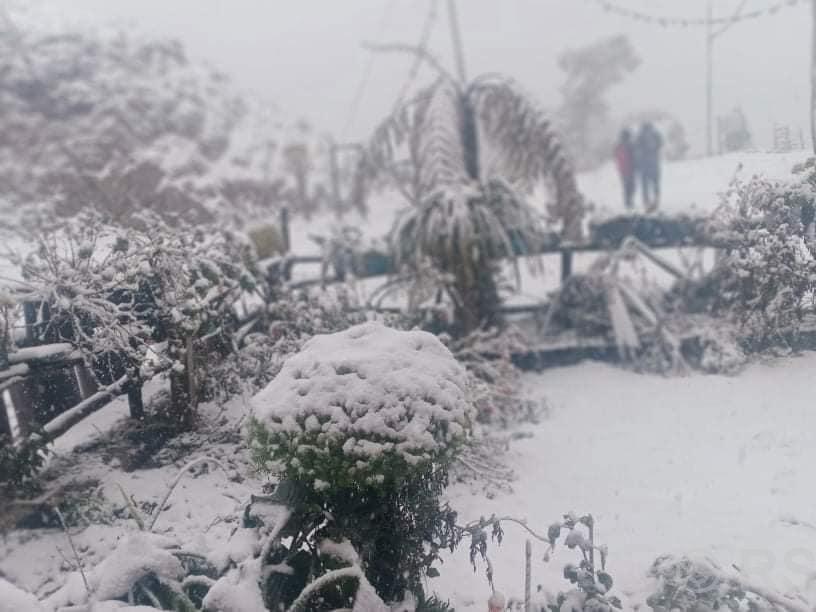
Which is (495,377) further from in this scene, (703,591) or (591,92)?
(591,92)

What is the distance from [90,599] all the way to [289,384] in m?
0.91

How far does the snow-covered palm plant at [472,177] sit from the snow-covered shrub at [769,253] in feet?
7.73

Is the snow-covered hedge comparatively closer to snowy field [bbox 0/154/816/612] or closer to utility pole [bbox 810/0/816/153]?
snowy field [bbox 0/154/816/612]

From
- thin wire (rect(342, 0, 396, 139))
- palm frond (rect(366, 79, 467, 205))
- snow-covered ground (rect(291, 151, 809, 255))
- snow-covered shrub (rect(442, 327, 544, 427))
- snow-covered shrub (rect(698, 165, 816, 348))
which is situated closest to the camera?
snow-covered shrub (rect(698, 165, 816, 348))

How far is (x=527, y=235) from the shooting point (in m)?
5.41

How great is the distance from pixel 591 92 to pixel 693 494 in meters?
6.99

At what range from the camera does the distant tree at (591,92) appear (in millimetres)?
5617

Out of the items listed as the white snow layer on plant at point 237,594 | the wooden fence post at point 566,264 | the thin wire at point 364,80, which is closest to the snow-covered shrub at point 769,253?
the white snow layer on plant at point 237,594

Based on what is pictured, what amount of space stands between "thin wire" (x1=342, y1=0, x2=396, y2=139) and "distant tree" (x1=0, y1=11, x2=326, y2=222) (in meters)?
2.89

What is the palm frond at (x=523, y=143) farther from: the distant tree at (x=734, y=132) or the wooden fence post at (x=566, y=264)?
the distant tree at (x=734, y=132)

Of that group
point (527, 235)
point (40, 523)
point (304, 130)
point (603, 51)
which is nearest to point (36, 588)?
point (40, 523)

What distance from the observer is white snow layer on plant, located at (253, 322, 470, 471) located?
2047 mm

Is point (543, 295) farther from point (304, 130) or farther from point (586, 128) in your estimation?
point (304, 130)

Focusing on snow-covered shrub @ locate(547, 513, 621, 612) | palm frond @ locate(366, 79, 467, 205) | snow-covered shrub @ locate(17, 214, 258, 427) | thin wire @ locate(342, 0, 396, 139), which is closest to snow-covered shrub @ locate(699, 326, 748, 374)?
snow-covered shrub @ locate(547, 513, 621, 612)
